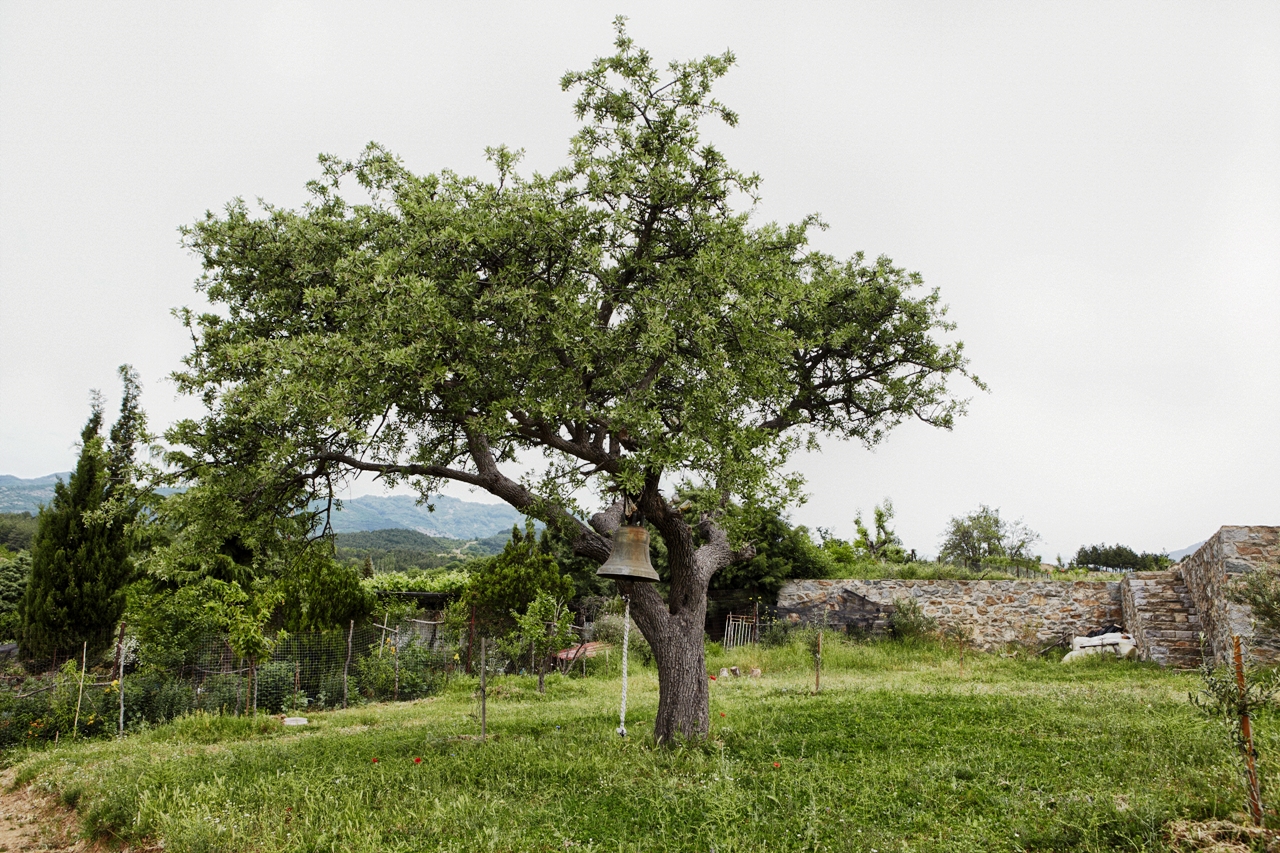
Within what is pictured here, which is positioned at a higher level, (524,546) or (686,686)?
(524,546)

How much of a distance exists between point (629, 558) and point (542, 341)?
224cm

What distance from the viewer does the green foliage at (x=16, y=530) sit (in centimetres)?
4324

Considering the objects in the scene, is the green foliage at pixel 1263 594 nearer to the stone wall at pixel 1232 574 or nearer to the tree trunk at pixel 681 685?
the stone wall at pixel 1232 574

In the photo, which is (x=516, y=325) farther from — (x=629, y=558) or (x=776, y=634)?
(x=776, y=634)

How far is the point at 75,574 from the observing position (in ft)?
49.1

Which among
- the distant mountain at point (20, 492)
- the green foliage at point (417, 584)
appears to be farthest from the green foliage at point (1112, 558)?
the distant mountain at point (20, 492)

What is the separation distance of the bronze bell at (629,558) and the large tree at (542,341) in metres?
0.45

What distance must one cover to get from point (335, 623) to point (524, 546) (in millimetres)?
4751

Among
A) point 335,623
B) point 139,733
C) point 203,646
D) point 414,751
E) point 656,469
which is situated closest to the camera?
point 656,469

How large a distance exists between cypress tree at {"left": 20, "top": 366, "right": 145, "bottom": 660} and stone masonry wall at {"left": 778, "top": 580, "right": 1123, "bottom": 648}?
1610 cm

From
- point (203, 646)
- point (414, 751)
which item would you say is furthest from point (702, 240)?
point (203, 646)

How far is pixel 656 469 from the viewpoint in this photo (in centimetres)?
699

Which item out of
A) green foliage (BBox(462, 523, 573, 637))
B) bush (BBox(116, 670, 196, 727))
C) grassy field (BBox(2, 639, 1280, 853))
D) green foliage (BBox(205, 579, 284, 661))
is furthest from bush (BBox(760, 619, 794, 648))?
bush (BBox(116, 670, 196, 727))

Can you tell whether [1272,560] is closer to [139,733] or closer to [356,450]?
[356,450]
